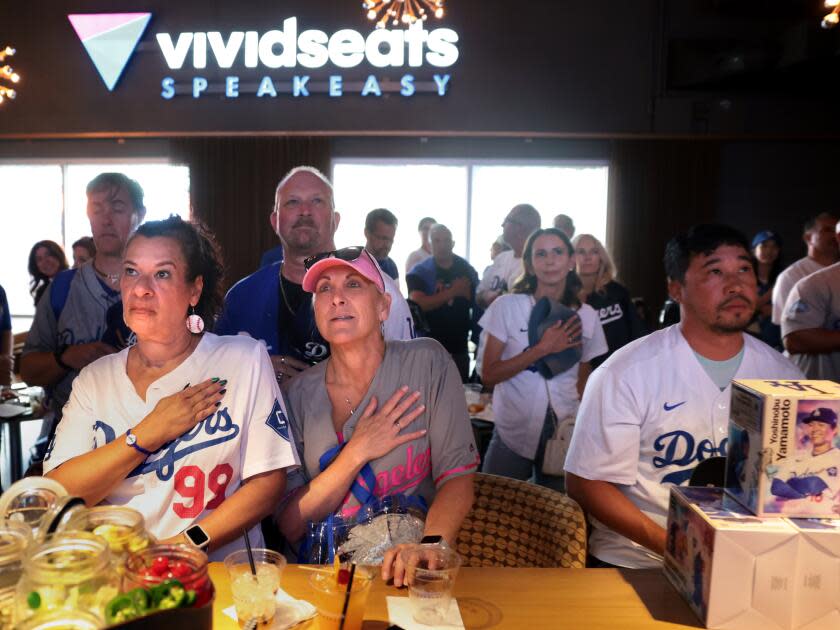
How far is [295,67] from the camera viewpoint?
340 inches

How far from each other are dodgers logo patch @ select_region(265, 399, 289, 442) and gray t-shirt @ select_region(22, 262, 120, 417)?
1.29 metres

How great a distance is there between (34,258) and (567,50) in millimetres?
6455

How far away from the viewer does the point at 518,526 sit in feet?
6.86

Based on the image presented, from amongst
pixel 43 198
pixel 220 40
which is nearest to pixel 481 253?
pixel 220 40

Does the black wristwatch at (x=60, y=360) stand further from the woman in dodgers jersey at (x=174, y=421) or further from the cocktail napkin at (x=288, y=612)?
the cocktail napkin at (x=288, y=612)

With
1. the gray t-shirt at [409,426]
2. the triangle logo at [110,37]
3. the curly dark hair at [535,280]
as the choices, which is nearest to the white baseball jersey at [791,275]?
the curly dark hair at [535,280]

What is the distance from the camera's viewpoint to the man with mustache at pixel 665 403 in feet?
6.77

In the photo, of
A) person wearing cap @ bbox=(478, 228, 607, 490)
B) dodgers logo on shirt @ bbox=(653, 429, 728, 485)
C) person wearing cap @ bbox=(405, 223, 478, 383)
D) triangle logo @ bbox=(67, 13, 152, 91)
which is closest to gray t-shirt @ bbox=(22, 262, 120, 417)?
person wearing cap @ bbox=(478, 228, 607, 490)

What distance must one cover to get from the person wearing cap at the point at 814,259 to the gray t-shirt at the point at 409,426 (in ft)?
11.7

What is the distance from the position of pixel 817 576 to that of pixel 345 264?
1382mm

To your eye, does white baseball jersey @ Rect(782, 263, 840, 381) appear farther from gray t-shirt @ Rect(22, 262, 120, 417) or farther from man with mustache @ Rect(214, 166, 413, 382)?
gray t-shirt @ Rect(22, 262, 120, 417)

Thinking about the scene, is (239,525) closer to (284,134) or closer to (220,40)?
(284,134)

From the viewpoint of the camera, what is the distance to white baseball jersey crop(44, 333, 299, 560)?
1.80 m

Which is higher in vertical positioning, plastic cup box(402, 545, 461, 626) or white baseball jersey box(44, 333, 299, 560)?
white baseball jersey box(44, 333, 299, 560)
